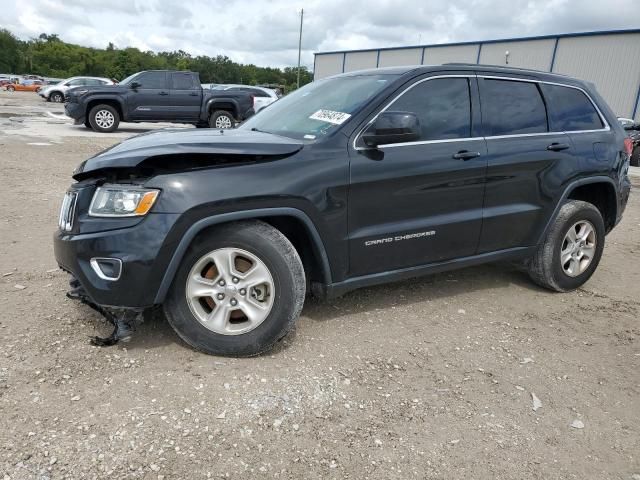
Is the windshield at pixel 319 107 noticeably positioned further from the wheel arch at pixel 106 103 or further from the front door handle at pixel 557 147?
the wheel arch at pixel 106 103

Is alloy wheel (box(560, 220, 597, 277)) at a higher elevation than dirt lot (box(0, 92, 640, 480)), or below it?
higher

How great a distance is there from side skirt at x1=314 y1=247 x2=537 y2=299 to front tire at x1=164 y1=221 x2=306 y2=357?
310mm

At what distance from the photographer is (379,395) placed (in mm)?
2777

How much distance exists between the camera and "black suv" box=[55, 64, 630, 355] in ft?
9.11

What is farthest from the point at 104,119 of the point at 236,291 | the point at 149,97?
the point at 236,291

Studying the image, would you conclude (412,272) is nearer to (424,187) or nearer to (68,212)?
(424,187)

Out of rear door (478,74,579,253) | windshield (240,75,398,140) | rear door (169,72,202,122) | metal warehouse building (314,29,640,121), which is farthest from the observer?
metal warehouse building (314,29,640,121)

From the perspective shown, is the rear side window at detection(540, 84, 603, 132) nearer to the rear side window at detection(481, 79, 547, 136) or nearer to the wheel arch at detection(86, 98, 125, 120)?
the rear side window at detection(481, 79, 547, 136)

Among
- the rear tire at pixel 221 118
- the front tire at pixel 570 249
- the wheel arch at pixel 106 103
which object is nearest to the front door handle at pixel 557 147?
the front tire at pixel 570 249

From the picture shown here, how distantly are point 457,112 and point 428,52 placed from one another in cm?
3470

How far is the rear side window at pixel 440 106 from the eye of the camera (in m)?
3.48

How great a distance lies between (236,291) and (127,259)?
61 cm

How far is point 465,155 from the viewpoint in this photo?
11.7 ft

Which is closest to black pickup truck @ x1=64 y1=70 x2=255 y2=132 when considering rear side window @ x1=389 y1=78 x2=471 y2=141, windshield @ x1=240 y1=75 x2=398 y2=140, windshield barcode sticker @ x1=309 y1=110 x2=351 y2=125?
windshield @ x1=240 y1=75 x2=398 y2=140
